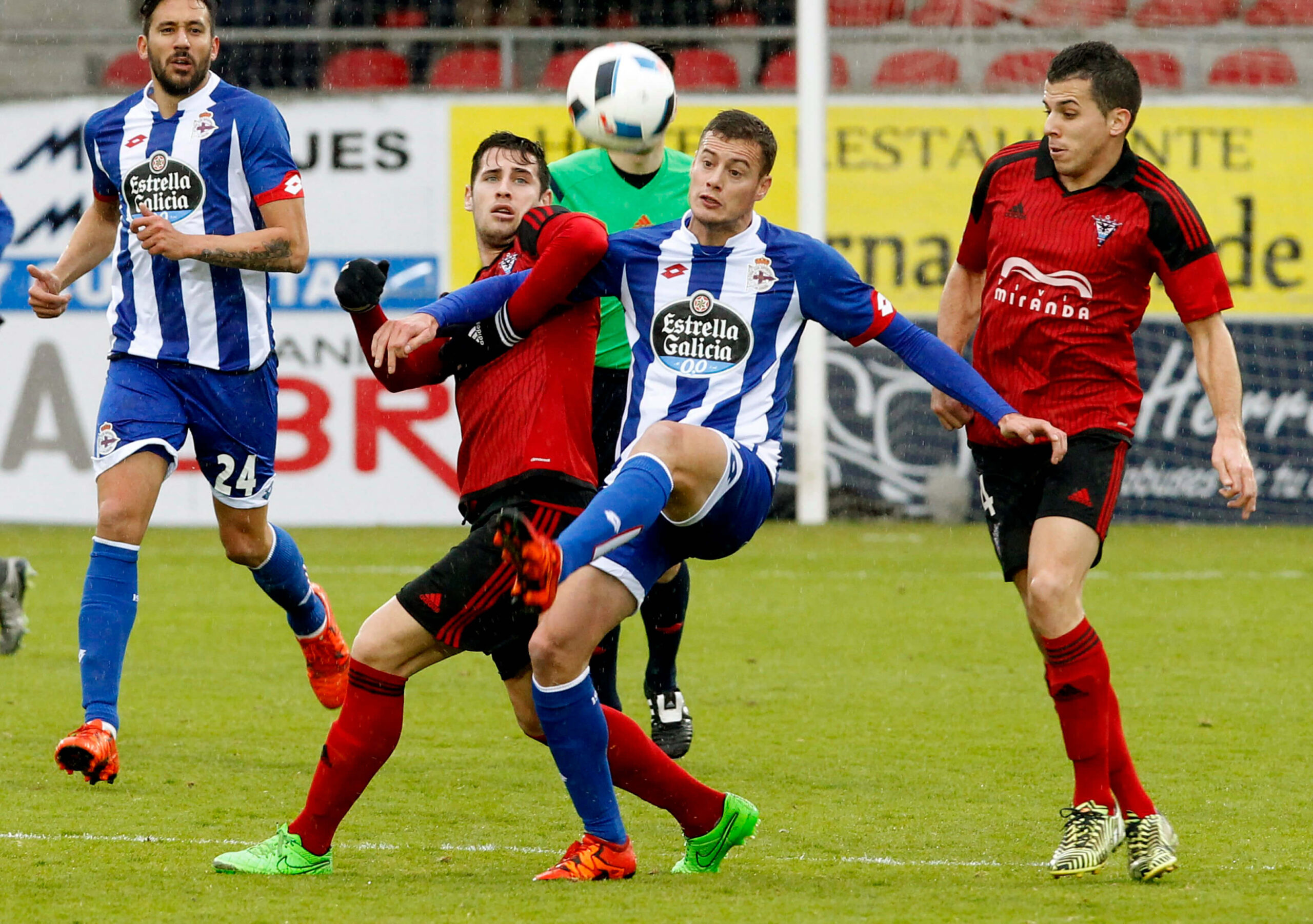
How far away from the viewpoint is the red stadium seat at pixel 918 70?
14.0 meters

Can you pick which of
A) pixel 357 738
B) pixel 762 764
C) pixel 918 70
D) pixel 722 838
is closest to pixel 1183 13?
pixel 918 70

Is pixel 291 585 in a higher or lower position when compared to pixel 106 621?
lower

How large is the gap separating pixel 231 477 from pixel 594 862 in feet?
6.89

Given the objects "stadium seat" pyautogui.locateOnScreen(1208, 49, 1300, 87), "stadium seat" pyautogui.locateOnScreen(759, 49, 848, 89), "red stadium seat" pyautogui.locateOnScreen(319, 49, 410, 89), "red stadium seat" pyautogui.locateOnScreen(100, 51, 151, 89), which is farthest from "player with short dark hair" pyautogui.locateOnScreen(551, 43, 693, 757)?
"red stadium seat" pyautogui.locateOnScreen(100, 51, 151, 89)

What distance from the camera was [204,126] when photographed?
5633 mm

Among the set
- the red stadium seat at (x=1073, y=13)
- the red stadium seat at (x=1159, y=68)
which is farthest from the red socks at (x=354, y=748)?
the red stadium seat at (x=1073, y=13)

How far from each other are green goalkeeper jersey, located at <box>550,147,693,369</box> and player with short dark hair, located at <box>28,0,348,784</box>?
97 cm

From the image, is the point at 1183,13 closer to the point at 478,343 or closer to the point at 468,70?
the point at 468,70

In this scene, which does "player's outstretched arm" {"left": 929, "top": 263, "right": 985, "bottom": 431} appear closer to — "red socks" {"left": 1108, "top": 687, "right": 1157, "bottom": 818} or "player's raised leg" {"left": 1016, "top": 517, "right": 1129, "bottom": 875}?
"player's raised leg" {"left": 1016, "top": 517, "right": 1129, "bottom": 875}

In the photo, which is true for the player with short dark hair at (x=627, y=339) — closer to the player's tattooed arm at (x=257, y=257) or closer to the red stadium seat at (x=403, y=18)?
the player's tattooed arm at (x=257, y=257)

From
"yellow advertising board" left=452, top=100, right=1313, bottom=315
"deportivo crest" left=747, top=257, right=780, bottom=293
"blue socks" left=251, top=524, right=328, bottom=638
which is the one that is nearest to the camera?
"deportivo crest" left=747, top=257, right=780, bottom=293

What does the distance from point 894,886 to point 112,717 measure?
7.00ft

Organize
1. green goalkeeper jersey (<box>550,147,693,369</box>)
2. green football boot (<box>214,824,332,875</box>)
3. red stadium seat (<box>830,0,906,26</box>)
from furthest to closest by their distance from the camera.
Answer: red stadium seat (<box>830,0,906,26</box>) < green goalkeeper jersey (<box>550,147,693,369</box>) < green football boot (<box>214,824,332,875</box>)

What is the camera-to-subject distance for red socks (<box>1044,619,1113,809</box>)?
14.9ft
